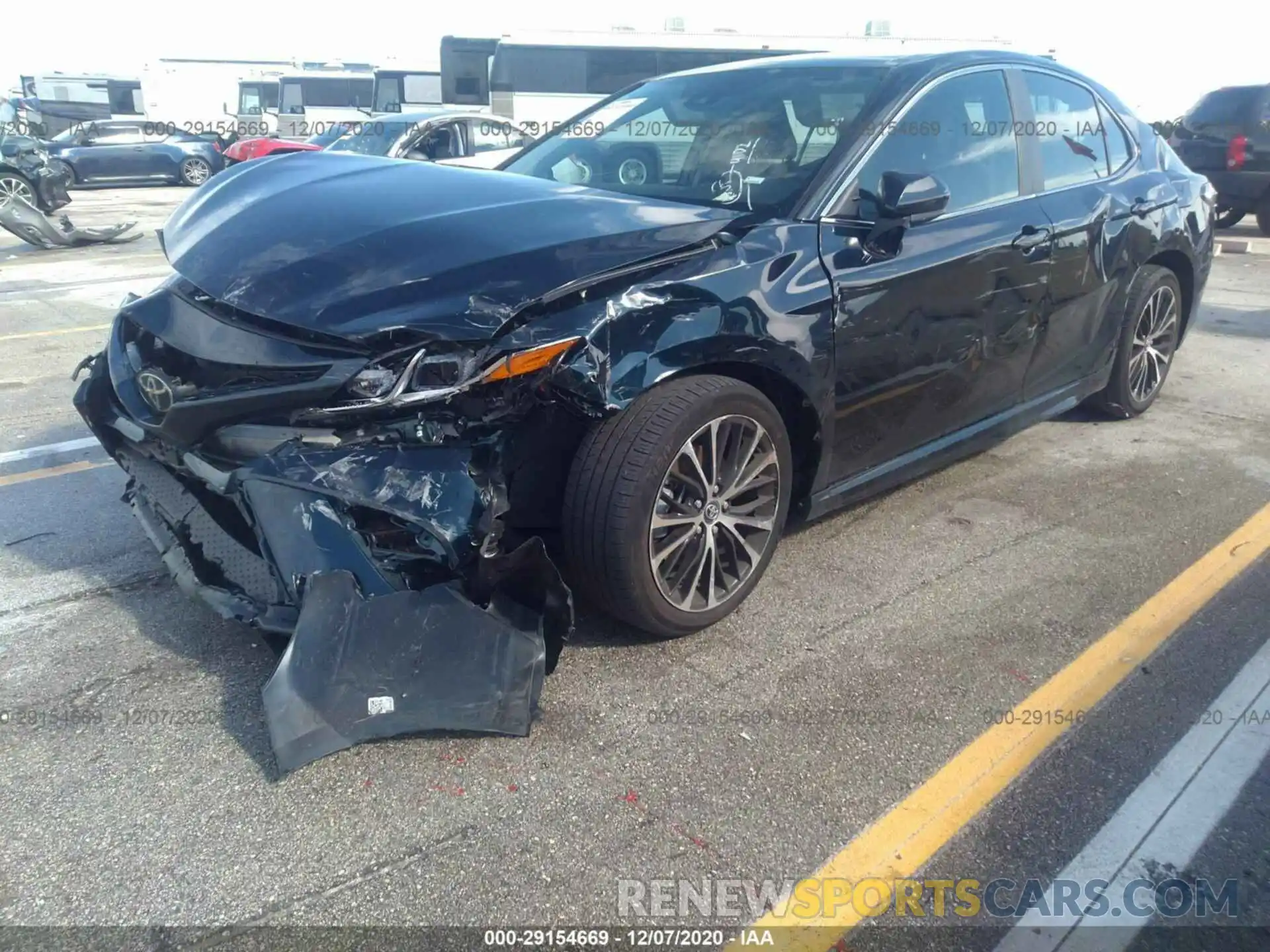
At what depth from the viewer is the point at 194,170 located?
2259 cm

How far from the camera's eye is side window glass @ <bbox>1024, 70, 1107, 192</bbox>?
14.2ft

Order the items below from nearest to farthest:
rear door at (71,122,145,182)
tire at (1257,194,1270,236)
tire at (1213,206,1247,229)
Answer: tire at (1257,194,1270,236), tire at (1213,206,1247,229), rear door at (71,122,145,182)

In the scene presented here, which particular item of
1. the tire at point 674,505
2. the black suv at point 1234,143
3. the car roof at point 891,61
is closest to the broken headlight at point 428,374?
the tire at point 674,505

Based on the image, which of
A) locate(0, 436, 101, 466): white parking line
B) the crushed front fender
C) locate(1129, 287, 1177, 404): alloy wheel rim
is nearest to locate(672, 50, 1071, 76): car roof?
locate(1129, 287, 1177, 404): alloy wheel rim

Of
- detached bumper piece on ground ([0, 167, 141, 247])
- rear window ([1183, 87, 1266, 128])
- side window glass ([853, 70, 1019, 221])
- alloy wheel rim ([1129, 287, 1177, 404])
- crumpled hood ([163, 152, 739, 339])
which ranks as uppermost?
rear window ([1183, 87, 1266, 128])

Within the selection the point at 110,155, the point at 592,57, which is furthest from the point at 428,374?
the point at 110,155

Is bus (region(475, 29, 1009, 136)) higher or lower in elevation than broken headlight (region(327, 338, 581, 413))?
higher

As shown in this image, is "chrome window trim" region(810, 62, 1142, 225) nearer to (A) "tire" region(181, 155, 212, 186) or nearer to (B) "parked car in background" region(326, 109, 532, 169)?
(B) "parked car in background" region(326, 109, 532, 169)

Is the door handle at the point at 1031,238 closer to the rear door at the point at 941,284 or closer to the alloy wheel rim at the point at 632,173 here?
the rear door at the point at 941,284

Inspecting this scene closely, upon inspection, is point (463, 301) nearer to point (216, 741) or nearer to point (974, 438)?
point (216, 741)

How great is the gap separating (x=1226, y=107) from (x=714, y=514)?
43.8ft

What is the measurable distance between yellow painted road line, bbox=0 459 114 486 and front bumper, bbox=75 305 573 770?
2.26 m

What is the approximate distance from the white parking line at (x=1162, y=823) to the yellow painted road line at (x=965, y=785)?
0.25m

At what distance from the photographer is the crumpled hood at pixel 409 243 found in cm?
272
